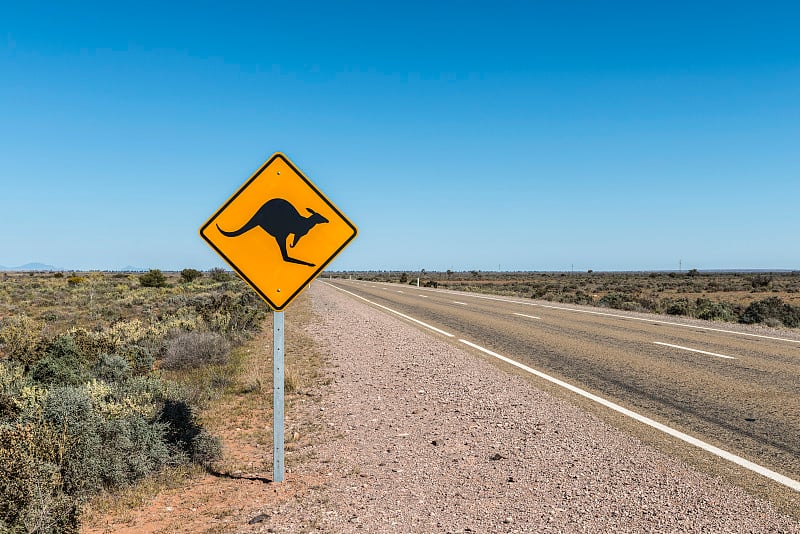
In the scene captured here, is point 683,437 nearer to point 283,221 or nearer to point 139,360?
point 283,221

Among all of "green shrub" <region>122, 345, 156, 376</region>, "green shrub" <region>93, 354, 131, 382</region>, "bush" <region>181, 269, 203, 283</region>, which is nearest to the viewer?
"green shrub" <region>93, 354, 131, 382</region>

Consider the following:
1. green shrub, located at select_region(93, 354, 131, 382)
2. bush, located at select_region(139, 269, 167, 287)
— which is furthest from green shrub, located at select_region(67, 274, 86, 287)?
green shrub, located at select_region(93, 354, 131, 382)

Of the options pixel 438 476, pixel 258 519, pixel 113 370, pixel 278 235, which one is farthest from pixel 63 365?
pixel 438 476

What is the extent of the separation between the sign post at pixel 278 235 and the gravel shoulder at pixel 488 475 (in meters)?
0.81

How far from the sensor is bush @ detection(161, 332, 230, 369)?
372 inches

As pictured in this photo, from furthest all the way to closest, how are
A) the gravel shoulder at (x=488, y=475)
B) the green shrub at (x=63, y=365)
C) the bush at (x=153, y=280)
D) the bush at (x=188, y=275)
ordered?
the bush at (x=188, y=275) → the bush at (x=153, y=280) → the green shrub at (x=63, y=365) → the gravel shoulder at (x=488, y=475)

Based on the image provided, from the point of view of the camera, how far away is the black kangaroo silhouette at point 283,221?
4160 mm

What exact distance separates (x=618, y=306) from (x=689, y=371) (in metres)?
18.2

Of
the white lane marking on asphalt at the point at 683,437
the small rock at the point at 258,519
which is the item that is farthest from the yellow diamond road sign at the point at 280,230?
the white lane marking on asphalt at the point at 683,437

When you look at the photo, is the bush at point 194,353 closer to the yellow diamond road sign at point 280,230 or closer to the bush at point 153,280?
the yellow diamond road sign at point 280,230

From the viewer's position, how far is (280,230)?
13.7ft

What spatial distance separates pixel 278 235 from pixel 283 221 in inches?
4.8

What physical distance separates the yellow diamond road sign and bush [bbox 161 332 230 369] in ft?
20.0

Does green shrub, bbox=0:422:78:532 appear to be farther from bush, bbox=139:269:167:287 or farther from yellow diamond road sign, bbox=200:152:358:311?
bush, bbox=139:269:167:287
